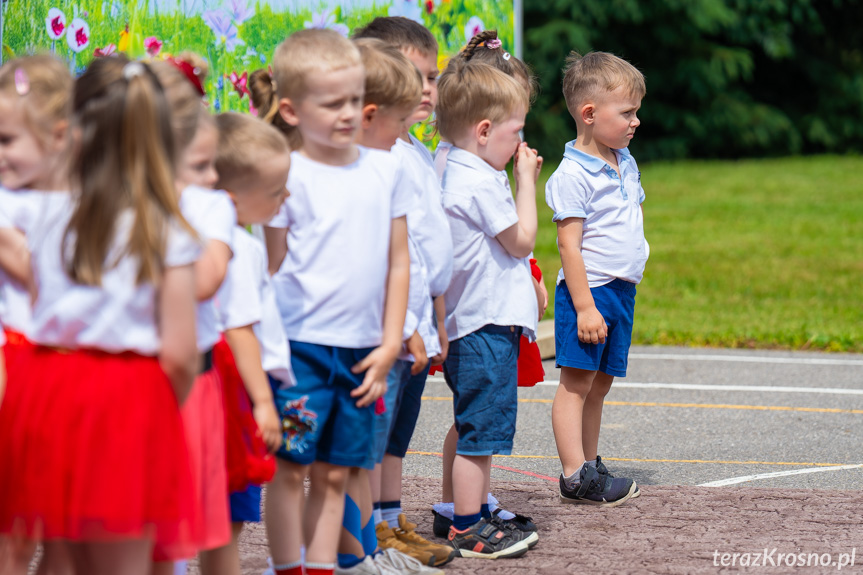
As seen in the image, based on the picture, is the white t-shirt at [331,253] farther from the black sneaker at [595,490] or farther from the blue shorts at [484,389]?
the black sneaker at [595,490]

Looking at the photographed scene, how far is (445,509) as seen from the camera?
14.0 feet

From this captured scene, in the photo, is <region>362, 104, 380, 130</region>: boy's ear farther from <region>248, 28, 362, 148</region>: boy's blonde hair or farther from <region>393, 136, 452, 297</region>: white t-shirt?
<region>248, 28, 362, 148</region>: boy's blonde hair

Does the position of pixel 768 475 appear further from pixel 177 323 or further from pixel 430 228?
pixel 177 323

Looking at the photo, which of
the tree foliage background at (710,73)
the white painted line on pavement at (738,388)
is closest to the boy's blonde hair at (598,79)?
the white painted line on pavement at (738,388)

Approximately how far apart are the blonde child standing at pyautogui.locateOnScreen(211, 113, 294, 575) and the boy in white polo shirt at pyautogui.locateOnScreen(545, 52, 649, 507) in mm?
1742

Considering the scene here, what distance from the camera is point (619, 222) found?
4617 mm

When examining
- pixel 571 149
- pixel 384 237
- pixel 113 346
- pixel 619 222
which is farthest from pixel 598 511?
pixel 113 346

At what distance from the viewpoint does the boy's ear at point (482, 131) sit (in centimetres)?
396

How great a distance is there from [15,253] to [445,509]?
7.04 ft

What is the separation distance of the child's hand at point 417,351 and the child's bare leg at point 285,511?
0.51m

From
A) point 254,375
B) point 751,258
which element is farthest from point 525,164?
point 751,258

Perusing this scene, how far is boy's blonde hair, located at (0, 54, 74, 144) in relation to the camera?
109 inches

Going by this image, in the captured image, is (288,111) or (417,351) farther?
(417,351)

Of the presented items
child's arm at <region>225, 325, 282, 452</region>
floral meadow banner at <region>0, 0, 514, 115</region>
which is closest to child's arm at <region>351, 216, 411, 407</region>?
child's arm at <region>225, 325, 282, 452</region>
